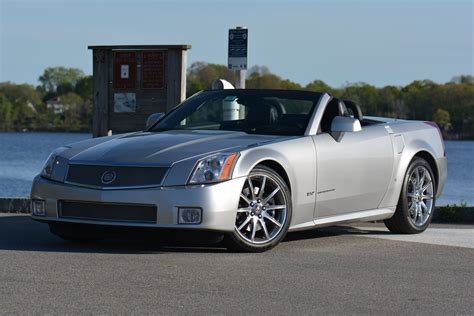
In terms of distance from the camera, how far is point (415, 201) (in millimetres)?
11156

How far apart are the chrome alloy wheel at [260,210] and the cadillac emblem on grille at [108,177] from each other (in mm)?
1003

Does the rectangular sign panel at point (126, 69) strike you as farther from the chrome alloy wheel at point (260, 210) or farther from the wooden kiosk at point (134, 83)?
the chrome alloy wheel at point (260, 210)

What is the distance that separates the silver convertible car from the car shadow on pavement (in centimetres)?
16

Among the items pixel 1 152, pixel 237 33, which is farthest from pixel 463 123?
pixel 237 33

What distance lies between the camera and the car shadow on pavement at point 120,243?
9.16 metres

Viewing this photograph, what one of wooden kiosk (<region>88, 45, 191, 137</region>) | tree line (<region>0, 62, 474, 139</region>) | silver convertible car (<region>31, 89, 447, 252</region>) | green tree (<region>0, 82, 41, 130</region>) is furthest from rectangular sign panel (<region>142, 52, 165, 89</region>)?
green tree (<region>0, 82, 41, 130</region>)

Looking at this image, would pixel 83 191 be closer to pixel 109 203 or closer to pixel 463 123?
pixel 109 203

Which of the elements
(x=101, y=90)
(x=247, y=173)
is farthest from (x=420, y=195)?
(x=101, y=90)

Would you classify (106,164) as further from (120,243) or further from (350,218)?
(350,218)

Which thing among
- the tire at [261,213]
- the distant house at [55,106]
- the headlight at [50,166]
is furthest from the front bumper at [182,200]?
the distant house at [55,106]

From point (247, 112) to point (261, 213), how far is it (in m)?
1.34

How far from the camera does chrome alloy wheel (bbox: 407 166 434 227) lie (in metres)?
11.1

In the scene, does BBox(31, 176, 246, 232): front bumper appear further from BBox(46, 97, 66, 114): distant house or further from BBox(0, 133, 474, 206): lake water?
BBox(46, 97, 66, 114): distant house

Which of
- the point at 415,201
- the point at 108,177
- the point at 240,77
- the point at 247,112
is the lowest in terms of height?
the point at 415,201
